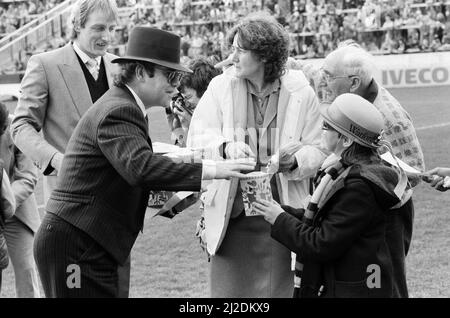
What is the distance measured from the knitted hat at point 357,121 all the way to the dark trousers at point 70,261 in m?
1.27

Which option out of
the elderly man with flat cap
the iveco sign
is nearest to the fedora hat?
the elderly man with flat cap

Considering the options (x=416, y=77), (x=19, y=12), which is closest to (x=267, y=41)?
(x=416, y=77)

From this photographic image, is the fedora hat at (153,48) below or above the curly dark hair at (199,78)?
above

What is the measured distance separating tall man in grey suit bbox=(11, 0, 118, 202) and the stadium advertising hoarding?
865 inches

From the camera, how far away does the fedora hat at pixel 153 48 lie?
409 centimetres

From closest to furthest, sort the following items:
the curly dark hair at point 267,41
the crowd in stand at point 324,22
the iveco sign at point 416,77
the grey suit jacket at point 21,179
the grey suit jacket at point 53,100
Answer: the curly dark hair at point 267,41 → the grey suit jacket at point 53,100 → the grey suit jacket at point 21,179 → the iveco sign at point 416,77 → the crowd in stand at point 324,22

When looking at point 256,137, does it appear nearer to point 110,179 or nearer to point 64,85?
point 110,179

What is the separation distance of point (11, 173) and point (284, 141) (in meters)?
2.76

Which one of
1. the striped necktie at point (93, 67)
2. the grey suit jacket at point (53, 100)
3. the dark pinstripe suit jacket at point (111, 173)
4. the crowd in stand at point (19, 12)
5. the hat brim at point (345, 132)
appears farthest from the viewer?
the crowd in stand at point (19, 12)

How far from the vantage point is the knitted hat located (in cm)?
393

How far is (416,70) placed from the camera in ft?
88.8

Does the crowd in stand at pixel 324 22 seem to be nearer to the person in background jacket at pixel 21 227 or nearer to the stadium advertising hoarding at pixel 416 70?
the stadium advertising hoarding at pixel 416 70

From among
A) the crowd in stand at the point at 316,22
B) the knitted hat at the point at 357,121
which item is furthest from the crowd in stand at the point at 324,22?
the knitted hat at the point at 357,121

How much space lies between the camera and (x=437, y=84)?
87.5 feet
